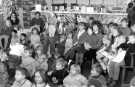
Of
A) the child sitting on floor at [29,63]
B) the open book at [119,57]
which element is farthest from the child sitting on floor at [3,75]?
the open book at [119,57]

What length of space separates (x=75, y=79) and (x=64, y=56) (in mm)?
1523

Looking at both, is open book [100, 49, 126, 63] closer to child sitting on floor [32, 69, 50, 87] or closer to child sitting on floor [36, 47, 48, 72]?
child sitting on floor [36, 47, 48, 72]

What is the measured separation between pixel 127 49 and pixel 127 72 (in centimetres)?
49

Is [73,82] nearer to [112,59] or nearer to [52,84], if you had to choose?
[52,84]

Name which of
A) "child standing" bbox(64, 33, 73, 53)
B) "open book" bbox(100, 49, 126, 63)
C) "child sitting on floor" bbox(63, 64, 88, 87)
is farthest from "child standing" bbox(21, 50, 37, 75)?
"open book" bbox(100, 49, 126, 63)

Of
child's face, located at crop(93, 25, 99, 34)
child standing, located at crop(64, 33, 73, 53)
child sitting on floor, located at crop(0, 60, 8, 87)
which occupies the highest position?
child's face, located at crop(93, 25, 99, 34)

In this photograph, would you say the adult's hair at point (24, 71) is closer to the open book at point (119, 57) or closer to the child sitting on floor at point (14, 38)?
the child sitting on floor at point (14, 38)

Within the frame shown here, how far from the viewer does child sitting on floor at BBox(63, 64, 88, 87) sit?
515 cm

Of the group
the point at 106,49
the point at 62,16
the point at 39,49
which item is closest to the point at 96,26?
the point at 106,49

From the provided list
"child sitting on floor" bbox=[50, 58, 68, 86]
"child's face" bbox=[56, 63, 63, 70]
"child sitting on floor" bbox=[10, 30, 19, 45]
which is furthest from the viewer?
"child sitting on floor" bbox=[10, 30, 19, 45]

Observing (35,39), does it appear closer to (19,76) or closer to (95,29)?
(95,29)

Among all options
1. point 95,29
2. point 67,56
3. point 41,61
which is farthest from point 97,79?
point 95,29

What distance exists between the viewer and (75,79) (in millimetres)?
5195

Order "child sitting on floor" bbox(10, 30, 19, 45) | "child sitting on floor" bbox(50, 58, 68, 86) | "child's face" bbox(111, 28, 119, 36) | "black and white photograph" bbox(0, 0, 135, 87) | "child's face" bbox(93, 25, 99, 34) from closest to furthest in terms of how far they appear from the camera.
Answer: "black and white photograph" bbox(0, 0, 135, 87)
"child sitting on floor" bbox(50, 58, 68, 86)
"child's face" bbox(111, 28, 119, 36)
"child's face" bbox(93, 25, 99, 34)
"child sitting on floor" bbox(10, 30, 19, 45)
